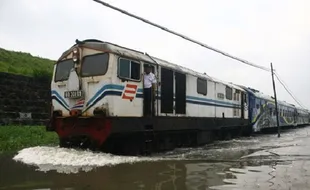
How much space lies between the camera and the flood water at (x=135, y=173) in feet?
20.0

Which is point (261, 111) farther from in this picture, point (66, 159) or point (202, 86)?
point (66, 159)

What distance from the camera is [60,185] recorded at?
6.13m

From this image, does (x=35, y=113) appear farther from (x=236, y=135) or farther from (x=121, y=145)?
(x=236, y=135)

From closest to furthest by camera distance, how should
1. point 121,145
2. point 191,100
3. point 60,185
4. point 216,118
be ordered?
point 60,185 < point 121,145 < point 191,100 < point 216,118

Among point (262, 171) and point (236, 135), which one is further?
point (236, 135)

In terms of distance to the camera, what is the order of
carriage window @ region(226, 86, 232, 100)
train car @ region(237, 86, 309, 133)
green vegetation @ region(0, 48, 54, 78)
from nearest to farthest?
carriage window @ region(226, 86, 232, 100)
green vegetation @ region(0, 48, 54, 78)
train car @ region(237, 86, 309, 133)

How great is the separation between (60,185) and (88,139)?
3.76 metres

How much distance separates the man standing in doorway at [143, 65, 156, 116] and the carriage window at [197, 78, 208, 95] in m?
4.12

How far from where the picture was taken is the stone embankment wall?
16.3 m

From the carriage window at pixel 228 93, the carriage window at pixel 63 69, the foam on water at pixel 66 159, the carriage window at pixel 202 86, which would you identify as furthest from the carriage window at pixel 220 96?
the foam on water at pixel 66 159

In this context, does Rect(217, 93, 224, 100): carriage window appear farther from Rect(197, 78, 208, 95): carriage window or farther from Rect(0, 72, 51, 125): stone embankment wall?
Rect(0, 72, 51, 125): stone embankment wall

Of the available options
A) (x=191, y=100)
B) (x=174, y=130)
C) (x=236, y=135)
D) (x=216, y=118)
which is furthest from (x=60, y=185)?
(x=236, y=135)

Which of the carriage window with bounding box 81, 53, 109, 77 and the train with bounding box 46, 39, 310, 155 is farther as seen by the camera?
the carriage window with bounding box 81, 53, 109, 77

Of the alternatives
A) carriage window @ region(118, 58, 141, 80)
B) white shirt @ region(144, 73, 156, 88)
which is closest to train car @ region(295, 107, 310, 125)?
white shirt @ region(144, 73, 156, 88)
